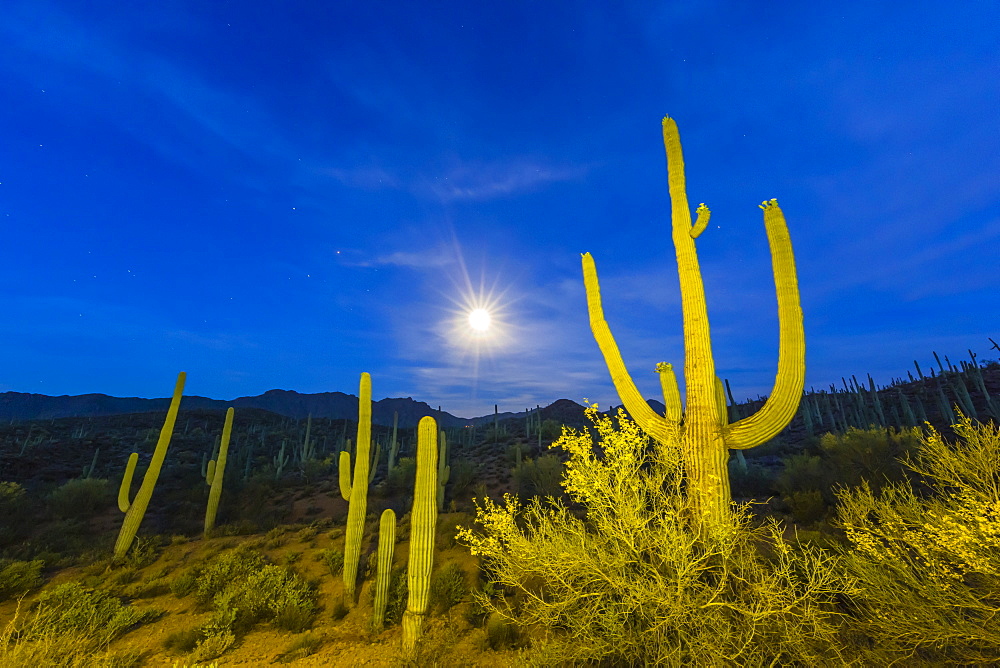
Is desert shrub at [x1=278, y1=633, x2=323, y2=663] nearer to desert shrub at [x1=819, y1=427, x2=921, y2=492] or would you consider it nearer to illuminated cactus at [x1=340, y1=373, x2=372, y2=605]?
illuminated cactus at [x1=340, y1=373, x2=372, y2=605]

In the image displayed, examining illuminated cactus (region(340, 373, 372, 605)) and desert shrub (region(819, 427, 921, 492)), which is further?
desert shrub (region(819, 427, 921, 492))

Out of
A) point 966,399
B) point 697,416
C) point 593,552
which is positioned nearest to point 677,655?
point 593,552

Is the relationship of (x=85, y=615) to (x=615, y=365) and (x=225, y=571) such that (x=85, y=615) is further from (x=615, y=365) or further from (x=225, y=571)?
(x=615, y=365)

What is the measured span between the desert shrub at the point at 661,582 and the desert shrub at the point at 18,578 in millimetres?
10620

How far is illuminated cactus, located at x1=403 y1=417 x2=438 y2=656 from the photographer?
639cm

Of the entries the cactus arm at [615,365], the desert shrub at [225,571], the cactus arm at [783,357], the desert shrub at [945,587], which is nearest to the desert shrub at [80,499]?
the desert shrub at [225,571]

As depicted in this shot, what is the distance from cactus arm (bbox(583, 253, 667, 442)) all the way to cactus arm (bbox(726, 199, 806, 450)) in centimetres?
100

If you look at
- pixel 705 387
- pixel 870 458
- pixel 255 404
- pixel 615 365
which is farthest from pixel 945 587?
pixel 255 404

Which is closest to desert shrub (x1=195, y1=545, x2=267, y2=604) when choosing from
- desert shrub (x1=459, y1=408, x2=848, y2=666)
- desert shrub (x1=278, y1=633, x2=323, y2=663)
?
desert shrub (x1=278, y1=633, x2=323, y2=663)

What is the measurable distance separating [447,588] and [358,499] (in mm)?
2854

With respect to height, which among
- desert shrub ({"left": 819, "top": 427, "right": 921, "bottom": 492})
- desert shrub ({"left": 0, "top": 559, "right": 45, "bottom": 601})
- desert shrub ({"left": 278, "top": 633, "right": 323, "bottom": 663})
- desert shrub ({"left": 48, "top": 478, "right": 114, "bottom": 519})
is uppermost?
desert shrub ({"left": 819, "top": 427, "right": 921, "bottom": 492})

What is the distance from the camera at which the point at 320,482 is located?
2181 centimetres

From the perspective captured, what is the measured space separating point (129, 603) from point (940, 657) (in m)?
13.2

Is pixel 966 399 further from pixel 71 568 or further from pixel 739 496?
pixel 71 568
